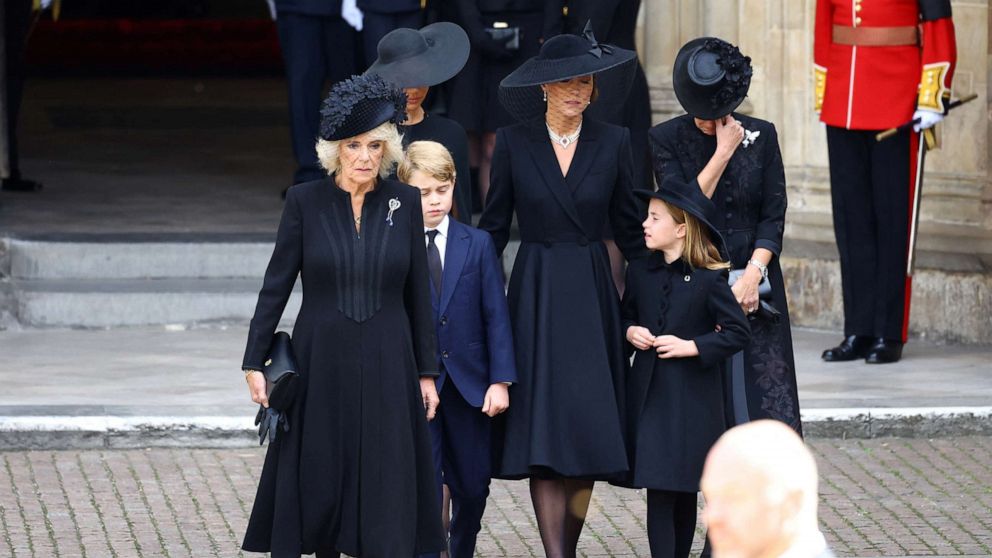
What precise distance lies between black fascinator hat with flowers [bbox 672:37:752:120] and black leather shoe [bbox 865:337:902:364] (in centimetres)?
330

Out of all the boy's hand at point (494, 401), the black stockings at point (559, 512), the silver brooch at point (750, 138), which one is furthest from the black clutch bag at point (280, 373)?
the silver brooch at point (750, 138)

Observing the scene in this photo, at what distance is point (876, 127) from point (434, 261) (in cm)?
378

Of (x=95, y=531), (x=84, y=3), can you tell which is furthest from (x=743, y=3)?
(x=84, y=3)

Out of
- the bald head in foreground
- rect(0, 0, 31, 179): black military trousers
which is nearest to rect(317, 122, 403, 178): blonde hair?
the bald head in foreground

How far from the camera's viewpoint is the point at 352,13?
34.8 feet

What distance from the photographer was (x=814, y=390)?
8.76m

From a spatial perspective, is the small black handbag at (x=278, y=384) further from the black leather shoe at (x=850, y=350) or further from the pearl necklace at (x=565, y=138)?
the black leather shoe at (x=850, y=350)

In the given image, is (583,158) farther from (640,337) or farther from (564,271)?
(640,337)

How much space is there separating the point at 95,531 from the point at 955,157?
5256 millimetres

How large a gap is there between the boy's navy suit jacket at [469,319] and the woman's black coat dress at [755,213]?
75 cm

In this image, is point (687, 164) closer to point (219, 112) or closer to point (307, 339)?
point (307, 339)

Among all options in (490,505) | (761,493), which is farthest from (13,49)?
(761,493)

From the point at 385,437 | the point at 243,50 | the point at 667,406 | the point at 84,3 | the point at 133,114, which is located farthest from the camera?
the point at 84,3

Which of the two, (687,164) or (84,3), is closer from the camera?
(687,164)
